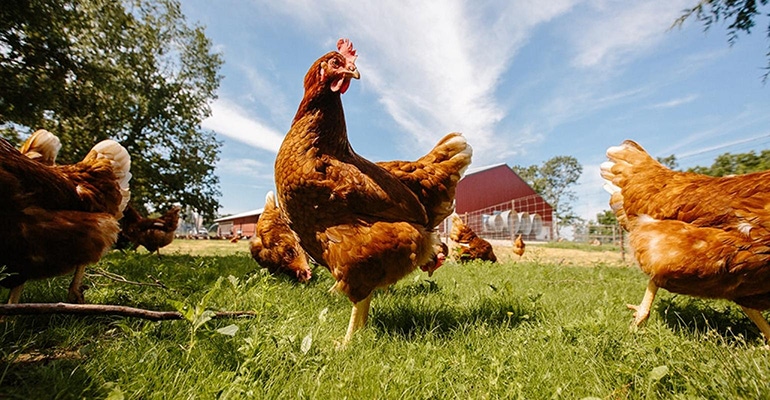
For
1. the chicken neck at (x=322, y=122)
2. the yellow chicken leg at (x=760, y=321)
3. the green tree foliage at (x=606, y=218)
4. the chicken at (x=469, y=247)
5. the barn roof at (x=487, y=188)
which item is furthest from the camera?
the green tree foliage at (x=606, y=218)

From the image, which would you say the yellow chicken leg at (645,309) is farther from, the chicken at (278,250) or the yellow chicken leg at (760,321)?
the chicken at (278,250)

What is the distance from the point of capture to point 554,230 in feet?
87.7

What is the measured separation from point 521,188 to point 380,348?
30692 mm

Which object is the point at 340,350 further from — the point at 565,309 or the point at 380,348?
Result: the point at 565,309

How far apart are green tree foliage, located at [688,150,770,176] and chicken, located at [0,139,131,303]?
21.1ft

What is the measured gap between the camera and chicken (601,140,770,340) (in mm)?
1968

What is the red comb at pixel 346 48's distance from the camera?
2.54 m

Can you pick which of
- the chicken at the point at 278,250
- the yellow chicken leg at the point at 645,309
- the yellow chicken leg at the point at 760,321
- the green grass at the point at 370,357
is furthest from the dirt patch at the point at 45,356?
the yellow chicken leg at the point at 760,321

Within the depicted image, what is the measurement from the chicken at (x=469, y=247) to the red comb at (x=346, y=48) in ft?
20.4

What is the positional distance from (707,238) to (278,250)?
4.41 m

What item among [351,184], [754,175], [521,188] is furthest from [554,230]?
[351,184]

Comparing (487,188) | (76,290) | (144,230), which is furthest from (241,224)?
(76,290)

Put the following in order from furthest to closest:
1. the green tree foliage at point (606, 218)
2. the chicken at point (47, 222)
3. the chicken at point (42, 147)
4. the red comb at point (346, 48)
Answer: the green tree foliage at point (606, 218) < the chicken at point (42, 147) < the red comb at point (346, 48) < the chicken at point (47, 222)

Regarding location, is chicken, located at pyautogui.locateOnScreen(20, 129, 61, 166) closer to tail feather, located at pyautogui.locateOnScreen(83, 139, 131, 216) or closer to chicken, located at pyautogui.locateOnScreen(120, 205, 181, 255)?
tail feather, located at pyautogui.locateOnScreen(83, 139, 131, 216)
